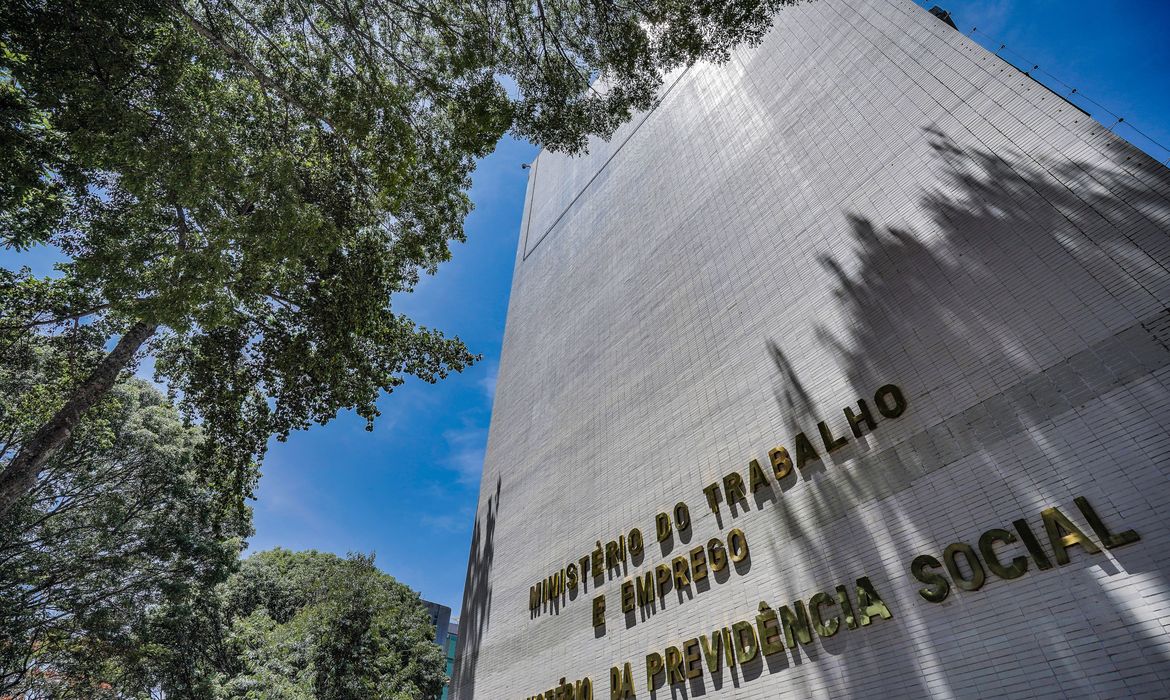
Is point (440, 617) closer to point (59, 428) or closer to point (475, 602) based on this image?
point (475, 602)

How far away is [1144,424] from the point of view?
3867 mm

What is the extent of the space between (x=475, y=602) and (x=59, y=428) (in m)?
8.91

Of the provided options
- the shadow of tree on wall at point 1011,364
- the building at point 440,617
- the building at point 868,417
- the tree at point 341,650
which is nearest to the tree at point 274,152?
the building at point 868,417

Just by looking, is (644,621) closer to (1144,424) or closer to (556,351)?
(1144,424)

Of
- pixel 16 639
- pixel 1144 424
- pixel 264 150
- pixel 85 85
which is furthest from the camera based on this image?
pixel 16 639

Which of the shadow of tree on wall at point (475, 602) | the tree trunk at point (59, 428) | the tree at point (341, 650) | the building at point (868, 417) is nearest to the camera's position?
the building at point (868, 417)

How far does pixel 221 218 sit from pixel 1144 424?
1217 cm

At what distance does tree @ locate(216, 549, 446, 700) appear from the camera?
45.8ft

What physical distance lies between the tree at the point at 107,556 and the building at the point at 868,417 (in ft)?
36.1

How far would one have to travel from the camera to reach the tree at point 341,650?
13945 millimetres

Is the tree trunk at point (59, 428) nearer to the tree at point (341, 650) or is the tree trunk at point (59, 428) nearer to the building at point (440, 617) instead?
the tree at point (341, 650)

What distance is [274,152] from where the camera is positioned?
9.23 meters

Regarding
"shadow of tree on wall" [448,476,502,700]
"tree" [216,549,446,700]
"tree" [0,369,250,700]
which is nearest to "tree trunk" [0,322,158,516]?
"tree" [0,369,250,700]

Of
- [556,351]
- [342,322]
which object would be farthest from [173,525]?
[556,351]
